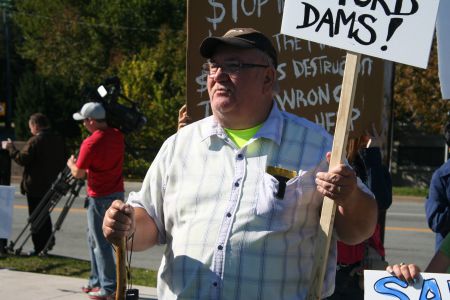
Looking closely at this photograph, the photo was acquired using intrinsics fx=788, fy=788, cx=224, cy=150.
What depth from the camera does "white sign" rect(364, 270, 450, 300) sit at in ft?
9.66

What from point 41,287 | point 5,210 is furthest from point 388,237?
point 5,210

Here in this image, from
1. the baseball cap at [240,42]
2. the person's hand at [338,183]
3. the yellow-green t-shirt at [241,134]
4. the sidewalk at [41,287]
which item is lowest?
the sidewalk at [41,287]

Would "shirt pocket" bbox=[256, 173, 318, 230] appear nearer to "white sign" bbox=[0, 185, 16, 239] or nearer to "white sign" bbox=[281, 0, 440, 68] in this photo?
"white sign" bbox=[281, 0, 440, 68]

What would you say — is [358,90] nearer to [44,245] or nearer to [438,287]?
[438,287]

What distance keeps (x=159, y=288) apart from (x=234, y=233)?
0.43 metres

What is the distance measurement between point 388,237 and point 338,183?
10.5 metres

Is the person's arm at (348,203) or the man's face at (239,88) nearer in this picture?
the person's arm at (348,203)

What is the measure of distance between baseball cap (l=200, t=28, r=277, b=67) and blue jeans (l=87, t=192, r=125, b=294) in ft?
14.5

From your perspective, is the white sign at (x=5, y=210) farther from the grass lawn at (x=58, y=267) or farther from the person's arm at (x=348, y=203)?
the person's arm at (x=348, y=203)

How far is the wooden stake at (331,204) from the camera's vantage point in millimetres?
2744

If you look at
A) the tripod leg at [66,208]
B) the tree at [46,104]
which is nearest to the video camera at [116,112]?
the tripod leg at [66,208]

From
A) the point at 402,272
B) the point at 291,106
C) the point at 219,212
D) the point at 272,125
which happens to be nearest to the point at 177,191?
the point at 219,212

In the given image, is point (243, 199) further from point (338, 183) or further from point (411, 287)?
point (411, 287)

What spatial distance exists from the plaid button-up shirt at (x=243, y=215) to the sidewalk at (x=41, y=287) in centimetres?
436
